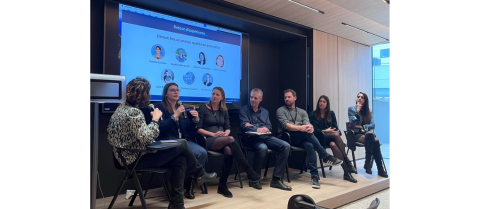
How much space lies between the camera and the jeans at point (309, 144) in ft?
13.7

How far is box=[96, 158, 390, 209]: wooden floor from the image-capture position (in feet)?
10.2

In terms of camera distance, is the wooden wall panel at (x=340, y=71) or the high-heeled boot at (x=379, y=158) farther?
the wooden wall panel at (x=340, y=71)

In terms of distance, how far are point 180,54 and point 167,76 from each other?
334mm

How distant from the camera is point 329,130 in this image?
4.57m

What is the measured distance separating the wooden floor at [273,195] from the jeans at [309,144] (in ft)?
1.08

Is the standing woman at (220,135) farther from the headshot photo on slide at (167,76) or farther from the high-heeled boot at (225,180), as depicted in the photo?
the headshot photo on slide at (167,76)

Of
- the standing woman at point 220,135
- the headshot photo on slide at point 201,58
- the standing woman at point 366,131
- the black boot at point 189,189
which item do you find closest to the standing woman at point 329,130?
the standing woman at point 366,131

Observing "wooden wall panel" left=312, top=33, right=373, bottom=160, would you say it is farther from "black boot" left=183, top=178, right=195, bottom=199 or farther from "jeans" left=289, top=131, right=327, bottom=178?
"black boot" left=183, top=178, right=195, bottom=199

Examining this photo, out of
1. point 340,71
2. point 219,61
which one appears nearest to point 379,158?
point 340,71

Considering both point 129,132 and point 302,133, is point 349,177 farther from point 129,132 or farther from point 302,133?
point 129,132

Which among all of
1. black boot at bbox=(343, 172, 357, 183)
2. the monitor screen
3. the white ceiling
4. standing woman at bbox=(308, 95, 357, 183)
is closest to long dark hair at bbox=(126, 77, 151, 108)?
the monitor screen
